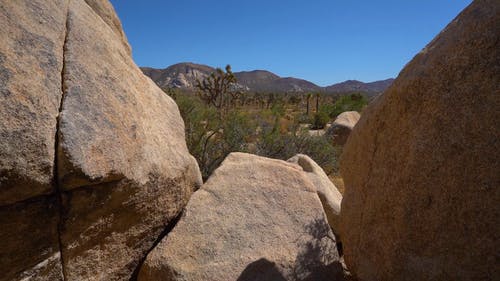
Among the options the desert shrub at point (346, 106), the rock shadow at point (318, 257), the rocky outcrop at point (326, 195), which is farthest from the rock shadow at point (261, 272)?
the desert shrub at point (346, 106)

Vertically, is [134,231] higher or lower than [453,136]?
lower

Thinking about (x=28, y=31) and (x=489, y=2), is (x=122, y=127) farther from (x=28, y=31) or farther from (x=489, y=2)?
(x=489, y=2)

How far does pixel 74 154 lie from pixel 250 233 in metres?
1.73

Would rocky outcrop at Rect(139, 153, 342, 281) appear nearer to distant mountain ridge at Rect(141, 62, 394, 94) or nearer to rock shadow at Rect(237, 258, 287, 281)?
rock shadow at Rect(237, 258, 287, 281)

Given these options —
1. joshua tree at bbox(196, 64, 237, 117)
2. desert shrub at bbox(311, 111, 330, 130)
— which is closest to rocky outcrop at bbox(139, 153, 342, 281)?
desert shrub at bbox(311, 111, 330, 130)

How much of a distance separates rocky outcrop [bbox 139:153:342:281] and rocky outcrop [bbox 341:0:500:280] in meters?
0.61

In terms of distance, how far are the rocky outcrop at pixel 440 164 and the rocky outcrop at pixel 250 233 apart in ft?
2.00

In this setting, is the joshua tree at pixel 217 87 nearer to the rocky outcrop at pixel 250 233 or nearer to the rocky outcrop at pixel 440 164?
the rocky outcrop at pixel 250 233

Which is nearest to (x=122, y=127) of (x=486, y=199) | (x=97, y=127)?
(x=97, y=127)

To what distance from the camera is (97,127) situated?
7.79 ft

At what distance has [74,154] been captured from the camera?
2.15 meters

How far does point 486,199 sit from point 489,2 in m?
1.20

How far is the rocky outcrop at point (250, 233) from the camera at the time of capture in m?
2.93

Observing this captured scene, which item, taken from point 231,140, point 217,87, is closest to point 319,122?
point 217,87
